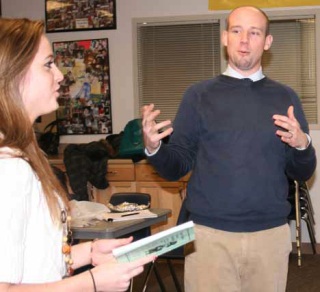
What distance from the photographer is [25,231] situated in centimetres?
123

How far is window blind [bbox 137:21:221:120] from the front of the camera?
6086mm

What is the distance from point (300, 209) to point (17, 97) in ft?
14.5

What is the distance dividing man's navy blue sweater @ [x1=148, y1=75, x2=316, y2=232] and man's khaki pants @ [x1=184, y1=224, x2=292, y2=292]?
4 centimetres

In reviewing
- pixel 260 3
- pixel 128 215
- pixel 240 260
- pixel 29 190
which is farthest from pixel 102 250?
pixel 260 3

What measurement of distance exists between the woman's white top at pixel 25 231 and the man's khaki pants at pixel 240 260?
1087 mm

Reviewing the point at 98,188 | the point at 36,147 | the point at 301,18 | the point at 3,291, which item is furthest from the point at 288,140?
the point at 301,18

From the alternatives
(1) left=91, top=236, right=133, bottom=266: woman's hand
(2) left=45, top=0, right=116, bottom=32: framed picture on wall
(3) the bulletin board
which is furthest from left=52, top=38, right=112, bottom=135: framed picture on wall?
(1) left=91, top=236, right=133, bottom=266: woman's hand

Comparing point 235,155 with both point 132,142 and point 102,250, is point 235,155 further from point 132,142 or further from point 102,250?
point 132,142

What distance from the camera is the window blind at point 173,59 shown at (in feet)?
20.0

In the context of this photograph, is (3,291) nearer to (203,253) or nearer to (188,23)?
(203,253)

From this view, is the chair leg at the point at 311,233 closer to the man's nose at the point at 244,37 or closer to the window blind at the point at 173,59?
the window blind at the point at 173,59

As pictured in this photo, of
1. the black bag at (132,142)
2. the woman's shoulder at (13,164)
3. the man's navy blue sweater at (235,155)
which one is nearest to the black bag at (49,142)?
the black bag at (132,142)

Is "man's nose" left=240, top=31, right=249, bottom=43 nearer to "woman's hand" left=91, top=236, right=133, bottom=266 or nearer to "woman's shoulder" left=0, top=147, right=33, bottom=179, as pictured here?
"woman's hand" left=91, top=236, right=133, bottom=266

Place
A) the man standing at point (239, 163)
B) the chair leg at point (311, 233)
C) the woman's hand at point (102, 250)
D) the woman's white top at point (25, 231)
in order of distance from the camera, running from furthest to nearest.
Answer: the chair leg at point (311, 233) < the man standing at point (239, 163) < the woman's hand at point (102, 250) < the woman's white top at point (25, 231)
